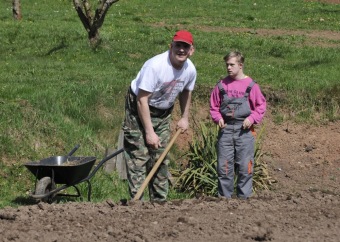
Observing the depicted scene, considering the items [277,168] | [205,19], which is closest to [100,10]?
[277,168]

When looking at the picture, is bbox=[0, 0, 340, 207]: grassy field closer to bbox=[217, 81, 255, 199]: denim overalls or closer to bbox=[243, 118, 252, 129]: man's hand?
bbox=[217, 81, 255, 199]: denim overalls

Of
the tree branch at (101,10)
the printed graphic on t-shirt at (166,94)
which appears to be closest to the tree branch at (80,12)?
the tree branch at (101,10)

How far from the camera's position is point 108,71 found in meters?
13.5

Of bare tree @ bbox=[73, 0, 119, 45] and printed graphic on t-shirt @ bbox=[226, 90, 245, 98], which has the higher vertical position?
bare tree @ bbox=[73, 0, 119, 45]

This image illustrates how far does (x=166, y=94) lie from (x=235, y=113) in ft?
3.24

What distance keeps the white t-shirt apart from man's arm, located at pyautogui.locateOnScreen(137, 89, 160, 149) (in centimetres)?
7

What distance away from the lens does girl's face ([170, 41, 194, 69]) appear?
7.20 m

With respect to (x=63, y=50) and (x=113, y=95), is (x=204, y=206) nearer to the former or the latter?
(x=113, y=95)

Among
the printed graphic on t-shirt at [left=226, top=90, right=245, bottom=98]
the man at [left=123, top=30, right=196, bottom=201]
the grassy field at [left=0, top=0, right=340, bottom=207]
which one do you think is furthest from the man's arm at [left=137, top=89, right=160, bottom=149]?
the grassy field at [left=0, top=0, right=340, bottom=207]

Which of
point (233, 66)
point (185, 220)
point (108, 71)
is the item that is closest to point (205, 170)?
point (233, 66)

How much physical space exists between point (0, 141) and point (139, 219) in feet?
11.5

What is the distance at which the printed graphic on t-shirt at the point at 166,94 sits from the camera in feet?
24.2

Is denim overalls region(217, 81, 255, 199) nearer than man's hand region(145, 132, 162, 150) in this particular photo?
No

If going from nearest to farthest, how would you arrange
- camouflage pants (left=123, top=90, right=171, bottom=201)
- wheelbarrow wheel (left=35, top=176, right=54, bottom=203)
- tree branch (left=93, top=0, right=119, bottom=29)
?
camouflage pants (left=123, top=90, right=171, bottom=201)
wheelbarrow wheel (left=35, top=176, right=54, bottom=203)
tree branch (left=93, top=0, right=119, bottom=29)
